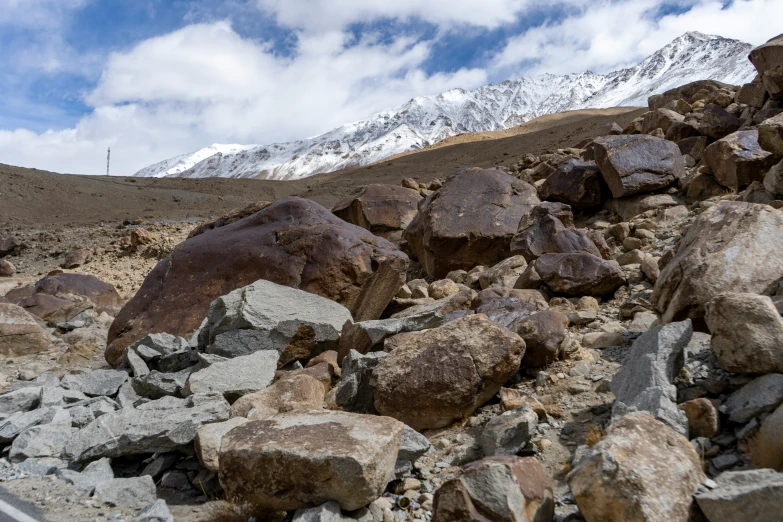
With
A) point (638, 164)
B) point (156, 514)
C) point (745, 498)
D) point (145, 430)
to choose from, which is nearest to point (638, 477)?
point (745, 498)

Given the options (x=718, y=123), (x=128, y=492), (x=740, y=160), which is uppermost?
(x=718, y=123)

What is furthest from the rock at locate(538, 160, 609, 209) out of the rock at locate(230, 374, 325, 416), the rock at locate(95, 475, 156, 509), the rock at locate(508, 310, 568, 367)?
the rock at locate(95, 475, 156, 509)

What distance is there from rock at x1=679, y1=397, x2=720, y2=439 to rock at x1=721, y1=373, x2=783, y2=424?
98 millimetres

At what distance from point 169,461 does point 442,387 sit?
163cm

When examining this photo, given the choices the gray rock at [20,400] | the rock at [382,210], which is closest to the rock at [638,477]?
the gray rock at [20,400]

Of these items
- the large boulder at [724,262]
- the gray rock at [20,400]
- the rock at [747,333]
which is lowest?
the gray rock at [20,400]

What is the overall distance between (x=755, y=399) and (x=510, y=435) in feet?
3.63

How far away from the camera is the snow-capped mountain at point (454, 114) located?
75875 millimetres

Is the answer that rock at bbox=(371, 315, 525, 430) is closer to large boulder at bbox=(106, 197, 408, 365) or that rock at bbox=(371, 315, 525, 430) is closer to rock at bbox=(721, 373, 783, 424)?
rock at bbox=(721, 373, 783, 424)

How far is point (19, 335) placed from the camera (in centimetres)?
637

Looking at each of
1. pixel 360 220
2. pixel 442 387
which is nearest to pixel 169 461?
pixel 442 387

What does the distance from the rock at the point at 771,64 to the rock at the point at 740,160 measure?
1.69 m

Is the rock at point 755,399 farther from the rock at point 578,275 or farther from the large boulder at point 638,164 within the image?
the large boulder at point 638,164

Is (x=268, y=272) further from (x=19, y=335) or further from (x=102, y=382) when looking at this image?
(x=19, y=335)
